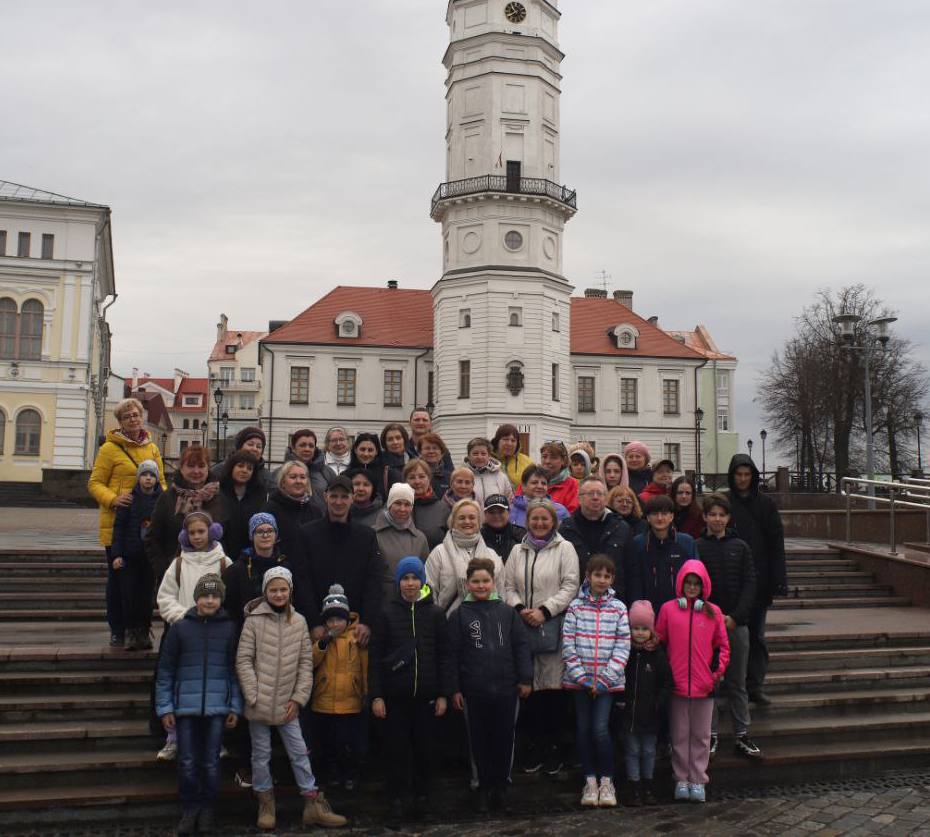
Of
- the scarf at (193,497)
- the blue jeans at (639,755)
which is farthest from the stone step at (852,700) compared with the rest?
the scarf at (193,497)

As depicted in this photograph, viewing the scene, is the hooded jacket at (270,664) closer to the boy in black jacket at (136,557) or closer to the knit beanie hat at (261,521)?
the knit beanie hat at (261,521)

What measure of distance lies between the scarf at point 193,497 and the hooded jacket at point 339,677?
1575mm

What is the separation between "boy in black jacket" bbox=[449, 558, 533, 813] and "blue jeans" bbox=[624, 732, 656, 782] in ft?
2.93

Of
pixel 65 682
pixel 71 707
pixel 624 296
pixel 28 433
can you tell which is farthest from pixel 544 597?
pixel 624 296

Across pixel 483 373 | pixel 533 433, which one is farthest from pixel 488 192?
pixel 533 433

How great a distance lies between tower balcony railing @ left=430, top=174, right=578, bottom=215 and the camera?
1753 inches

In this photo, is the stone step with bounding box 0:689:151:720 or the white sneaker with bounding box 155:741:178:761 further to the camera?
the stone step with bounding box 0:689:151:720

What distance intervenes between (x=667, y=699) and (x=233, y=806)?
320cm

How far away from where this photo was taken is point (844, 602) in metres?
12.4

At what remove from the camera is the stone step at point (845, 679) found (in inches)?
331

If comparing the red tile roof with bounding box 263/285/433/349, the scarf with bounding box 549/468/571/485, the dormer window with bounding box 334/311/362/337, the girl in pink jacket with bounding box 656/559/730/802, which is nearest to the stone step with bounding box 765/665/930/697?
the girl in pink jacket with bounding box 656/559/730/802

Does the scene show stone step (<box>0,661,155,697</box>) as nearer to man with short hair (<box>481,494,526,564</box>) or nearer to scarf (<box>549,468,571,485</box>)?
man with short hair (<box>481,494,526,564</box>)

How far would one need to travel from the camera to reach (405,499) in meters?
7.17

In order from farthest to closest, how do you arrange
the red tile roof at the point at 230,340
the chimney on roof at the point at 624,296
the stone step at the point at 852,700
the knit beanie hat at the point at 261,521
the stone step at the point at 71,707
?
1. the red tile roof at the point at 230,340
2. the chimney on roof at the point at 624,296
3. the stone step at the point at 852,700
4. the stone step at the point at 71,707
5. the knit beanie hat at the point at 261,521
